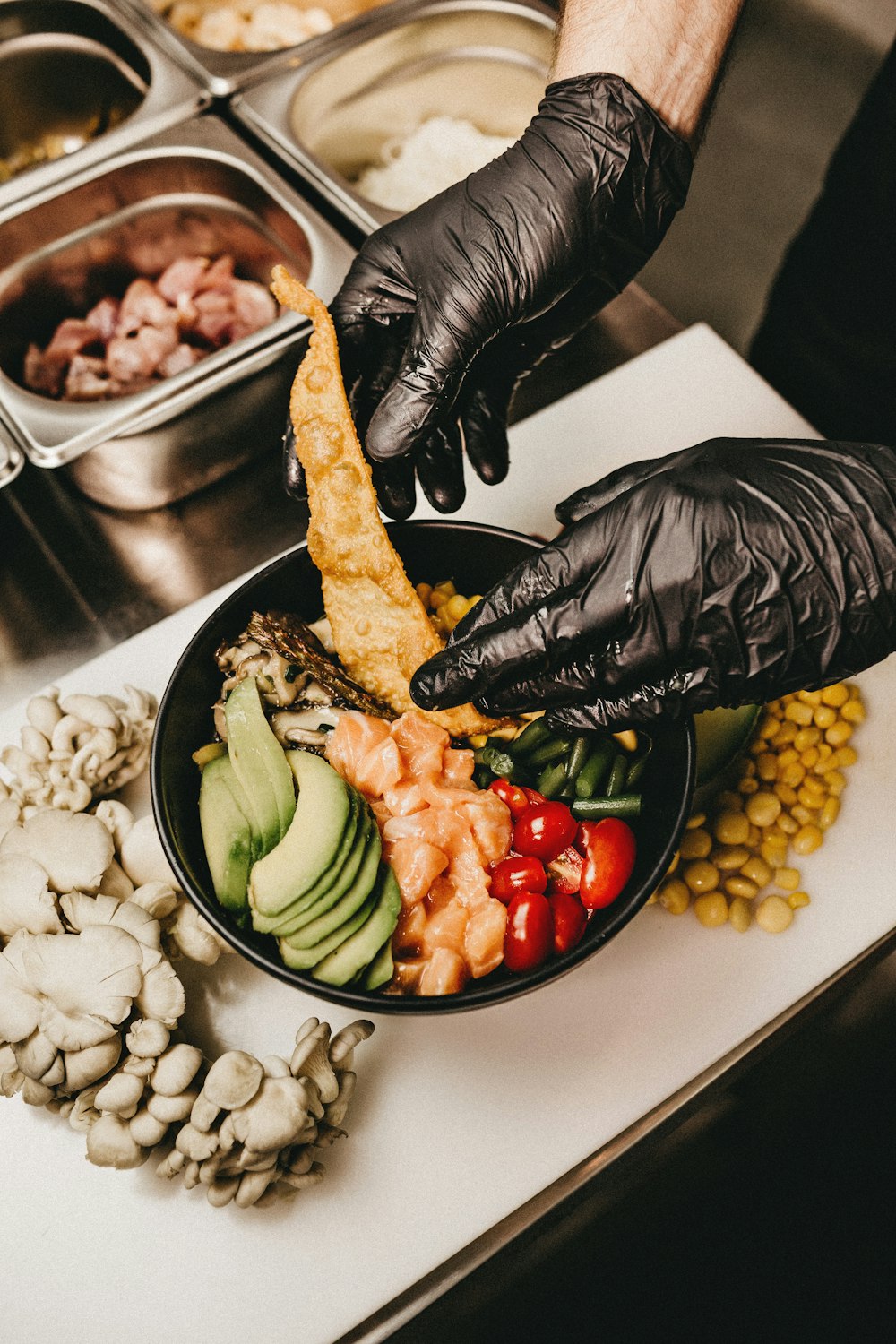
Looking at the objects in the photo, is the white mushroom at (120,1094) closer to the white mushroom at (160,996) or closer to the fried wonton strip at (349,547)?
the white mushroom at (160,996)

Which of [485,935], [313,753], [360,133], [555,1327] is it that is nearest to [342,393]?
[313,753]

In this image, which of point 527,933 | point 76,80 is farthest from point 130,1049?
point 76,80

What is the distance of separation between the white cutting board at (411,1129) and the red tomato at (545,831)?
0.29m

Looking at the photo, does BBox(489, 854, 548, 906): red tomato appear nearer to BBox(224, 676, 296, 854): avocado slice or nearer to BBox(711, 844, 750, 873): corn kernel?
BBox(224, 676, 296, 854): avocado slice

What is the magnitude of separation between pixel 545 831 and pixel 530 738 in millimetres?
167

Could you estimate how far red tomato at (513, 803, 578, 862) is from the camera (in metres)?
1.49

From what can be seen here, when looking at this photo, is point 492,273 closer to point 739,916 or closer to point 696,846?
point 696,846

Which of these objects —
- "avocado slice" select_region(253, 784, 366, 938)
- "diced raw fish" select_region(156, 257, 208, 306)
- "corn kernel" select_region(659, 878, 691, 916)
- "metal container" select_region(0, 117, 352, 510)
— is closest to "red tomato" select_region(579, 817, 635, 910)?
"corn kernel" select_region(659, 878, 691, 916)

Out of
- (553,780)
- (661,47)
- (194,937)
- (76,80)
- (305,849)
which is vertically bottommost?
(553,780)

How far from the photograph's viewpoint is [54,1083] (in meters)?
1.35

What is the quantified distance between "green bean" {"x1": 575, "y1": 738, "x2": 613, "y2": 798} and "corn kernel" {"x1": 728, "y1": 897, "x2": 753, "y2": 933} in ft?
1.20

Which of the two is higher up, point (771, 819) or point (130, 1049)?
point (130, 1049)

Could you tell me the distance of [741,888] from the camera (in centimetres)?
171

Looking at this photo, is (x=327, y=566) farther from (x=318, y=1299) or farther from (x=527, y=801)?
(x=318, y=1299)
